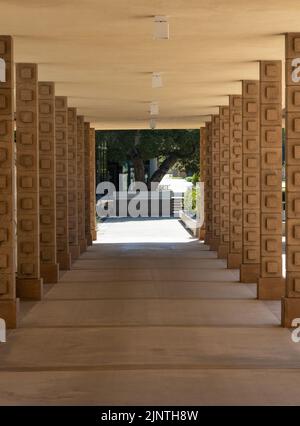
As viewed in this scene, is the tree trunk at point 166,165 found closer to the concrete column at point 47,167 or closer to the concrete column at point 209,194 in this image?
the concrete column at point 209,194

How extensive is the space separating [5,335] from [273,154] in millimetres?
4636

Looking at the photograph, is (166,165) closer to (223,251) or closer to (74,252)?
(223,251)

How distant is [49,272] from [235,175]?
4.25 metres

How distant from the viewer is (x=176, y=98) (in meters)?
17.9

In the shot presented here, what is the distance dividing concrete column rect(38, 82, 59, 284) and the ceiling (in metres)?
0.40

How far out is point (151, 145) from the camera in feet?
125

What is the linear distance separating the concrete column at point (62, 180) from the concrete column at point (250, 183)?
152 inches

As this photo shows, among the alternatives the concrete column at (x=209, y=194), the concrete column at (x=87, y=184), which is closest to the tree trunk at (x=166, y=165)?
the concrete column at (x=87, y=184)

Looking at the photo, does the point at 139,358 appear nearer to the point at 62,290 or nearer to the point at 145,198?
the point at 62,290

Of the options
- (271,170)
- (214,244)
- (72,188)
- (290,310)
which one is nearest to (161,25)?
(290,310)

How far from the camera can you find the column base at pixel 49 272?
48.2 ft

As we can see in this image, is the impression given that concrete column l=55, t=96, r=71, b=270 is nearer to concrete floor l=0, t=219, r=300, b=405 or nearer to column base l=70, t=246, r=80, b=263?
concrete floor l=0, t=219, r=300, b=405

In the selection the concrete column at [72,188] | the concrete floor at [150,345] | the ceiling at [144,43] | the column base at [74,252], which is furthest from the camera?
the column base at [74,252]

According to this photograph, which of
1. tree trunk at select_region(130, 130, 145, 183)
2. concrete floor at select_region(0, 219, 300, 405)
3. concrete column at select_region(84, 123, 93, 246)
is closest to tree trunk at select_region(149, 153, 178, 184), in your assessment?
tree trunk at select_region(130, 130, 145, 183)
